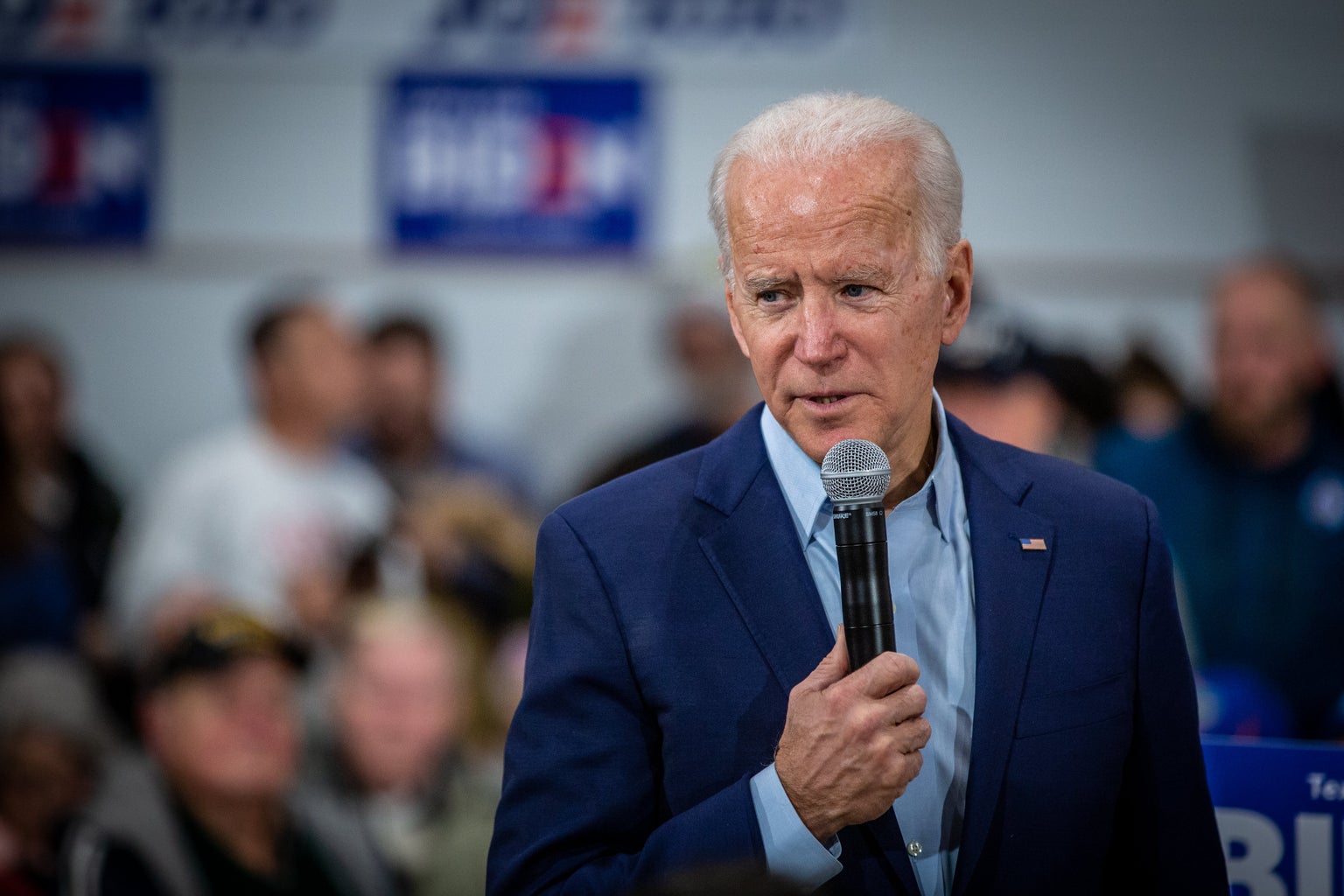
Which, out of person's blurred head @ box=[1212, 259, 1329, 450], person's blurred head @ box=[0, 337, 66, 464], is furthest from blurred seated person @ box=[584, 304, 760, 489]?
person's blurred head @ box=[0, 337, 66, 464]

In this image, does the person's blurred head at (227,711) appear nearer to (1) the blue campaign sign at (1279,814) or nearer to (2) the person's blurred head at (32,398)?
(2) the person's blurred head at (32,398)

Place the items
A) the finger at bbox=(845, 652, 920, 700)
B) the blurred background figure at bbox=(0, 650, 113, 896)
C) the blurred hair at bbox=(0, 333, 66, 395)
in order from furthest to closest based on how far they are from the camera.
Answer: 1. the blurred hair at bbox=(0, 333, 66, 395)
2. the blurred background figure at bbox=(0, 650, 113, 896)
3. the finger at bbox=(845, 652, 920, 700)

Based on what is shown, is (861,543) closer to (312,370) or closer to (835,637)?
(835,637)

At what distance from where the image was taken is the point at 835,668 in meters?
1.19

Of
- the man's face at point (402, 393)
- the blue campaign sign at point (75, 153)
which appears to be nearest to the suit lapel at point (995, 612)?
the man's face at point (402, 393)

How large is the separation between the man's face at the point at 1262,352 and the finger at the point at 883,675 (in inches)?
99.0

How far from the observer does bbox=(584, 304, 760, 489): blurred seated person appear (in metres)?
4.56

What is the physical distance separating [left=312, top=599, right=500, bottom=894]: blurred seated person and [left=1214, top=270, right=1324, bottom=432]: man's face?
2.11 metres

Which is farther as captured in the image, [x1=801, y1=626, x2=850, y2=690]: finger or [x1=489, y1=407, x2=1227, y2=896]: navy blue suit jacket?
[x1=489, y1=407, x2=1227, y2=896]: navy blue suit jacket

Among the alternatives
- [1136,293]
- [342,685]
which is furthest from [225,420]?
[1136,293]

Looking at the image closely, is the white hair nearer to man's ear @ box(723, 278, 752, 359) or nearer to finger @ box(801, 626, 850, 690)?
man's ear @ box(723, 278, 752, 359)

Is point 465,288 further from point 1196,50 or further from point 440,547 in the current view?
point 1196,50

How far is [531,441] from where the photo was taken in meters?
5.52

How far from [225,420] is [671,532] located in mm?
4522
